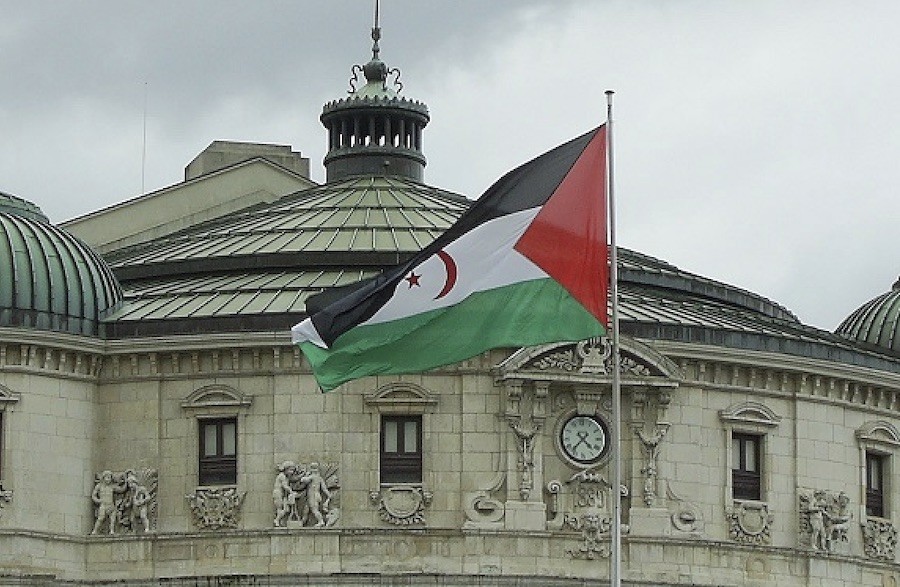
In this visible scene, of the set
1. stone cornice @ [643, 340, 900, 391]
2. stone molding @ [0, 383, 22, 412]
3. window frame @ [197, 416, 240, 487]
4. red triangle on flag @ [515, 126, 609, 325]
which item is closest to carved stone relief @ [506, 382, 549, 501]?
stone cornice @ [643, 340, 900, 391]

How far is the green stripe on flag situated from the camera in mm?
73312

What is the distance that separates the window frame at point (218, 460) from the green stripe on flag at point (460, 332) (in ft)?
63.9

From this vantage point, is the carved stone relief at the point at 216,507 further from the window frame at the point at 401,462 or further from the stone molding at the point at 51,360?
the stone molding at the point at 51,360

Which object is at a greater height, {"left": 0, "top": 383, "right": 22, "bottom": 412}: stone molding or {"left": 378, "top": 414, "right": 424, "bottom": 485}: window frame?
{"left": 0, "top": 383, "right": 22, "bottom": 412}: stone molding

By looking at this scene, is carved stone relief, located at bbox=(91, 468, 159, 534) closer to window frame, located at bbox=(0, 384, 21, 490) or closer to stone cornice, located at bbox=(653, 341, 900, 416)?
window frame, located at bbox=(0, 384, 21, 490)

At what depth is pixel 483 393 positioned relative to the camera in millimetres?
93312

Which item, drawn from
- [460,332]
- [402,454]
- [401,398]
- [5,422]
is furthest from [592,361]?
[460,332]

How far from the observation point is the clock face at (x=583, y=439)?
93.4 m

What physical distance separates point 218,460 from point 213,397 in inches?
66.2

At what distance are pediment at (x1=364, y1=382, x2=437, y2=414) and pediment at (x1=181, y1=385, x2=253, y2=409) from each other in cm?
360

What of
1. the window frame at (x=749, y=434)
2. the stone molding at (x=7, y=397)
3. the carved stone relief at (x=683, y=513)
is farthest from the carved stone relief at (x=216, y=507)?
the window frame at (x=749, y=434)

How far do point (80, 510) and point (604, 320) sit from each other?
25.5 meters

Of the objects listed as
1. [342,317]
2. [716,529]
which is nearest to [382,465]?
[716,529]

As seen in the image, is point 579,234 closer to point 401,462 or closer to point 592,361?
point 592,361
